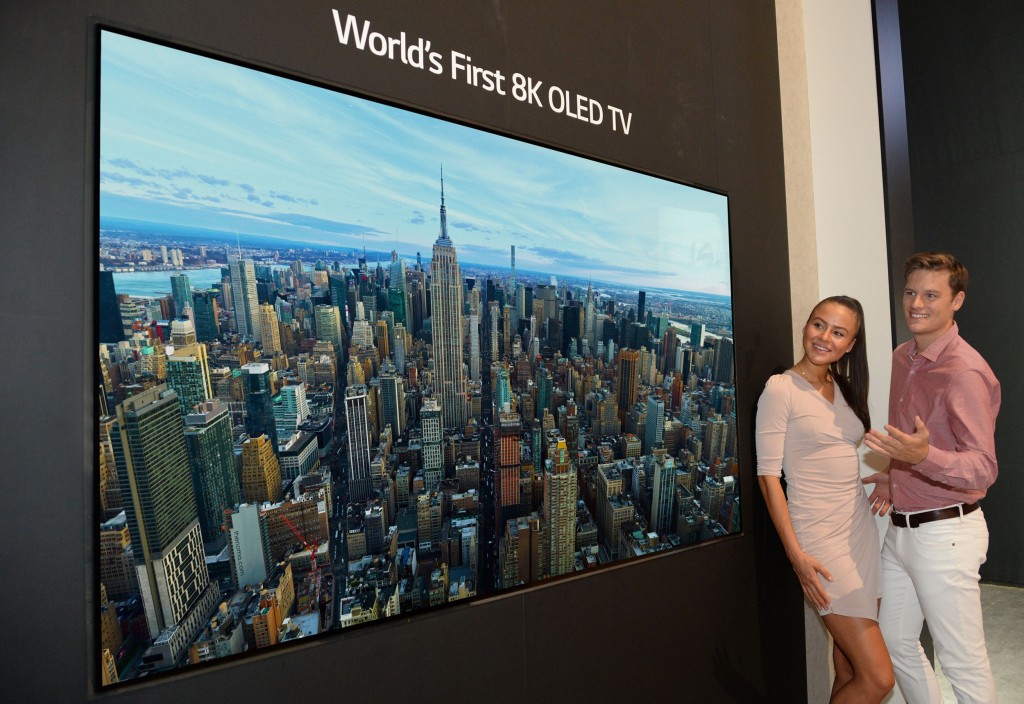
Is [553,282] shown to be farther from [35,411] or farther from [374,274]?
[35,411]

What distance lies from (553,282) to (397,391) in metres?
0.58

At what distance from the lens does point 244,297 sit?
4.10 feet

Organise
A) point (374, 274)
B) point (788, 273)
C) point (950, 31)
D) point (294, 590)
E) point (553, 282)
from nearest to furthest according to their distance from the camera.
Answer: point (294, 590), point (374, 274), point (553, 282), point (788, 273), point (950, 31)

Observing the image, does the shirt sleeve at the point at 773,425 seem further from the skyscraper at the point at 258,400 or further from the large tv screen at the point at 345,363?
the skyscraper at the point at 258,400

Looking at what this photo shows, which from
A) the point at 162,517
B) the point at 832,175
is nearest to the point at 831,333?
the point at 832,175

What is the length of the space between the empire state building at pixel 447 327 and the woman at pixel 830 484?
47.6 inches

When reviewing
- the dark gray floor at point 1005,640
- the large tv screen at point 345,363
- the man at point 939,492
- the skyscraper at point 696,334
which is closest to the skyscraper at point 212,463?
the large tv screen at point 345,363

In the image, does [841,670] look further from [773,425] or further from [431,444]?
→ [431,444]

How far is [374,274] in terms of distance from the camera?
1439mm

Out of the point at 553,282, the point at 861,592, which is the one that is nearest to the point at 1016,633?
the point at 861,592

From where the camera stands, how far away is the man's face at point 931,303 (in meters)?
1.94

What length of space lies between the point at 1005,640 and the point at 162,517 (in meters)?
4.19

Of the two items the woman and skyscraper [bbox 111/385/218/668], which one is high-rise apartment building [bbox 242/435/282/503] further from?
the woman

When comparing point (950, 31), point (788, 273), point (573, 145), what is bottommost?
point (788, 273)
